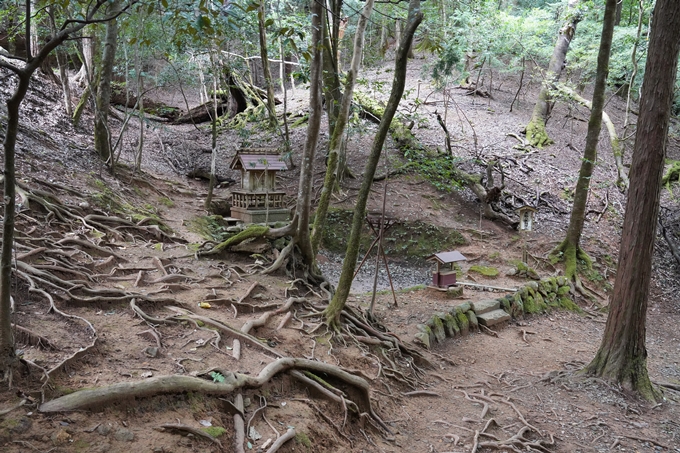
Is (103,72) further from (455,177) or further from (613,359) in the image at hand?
(613,359)

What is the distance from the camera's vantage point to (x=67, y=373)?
379 centimetres

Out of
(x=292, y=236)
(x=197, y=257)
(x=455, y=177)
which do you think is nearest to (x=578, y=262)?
(x=455, y=177)

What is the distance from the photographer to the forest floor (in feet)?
12.6

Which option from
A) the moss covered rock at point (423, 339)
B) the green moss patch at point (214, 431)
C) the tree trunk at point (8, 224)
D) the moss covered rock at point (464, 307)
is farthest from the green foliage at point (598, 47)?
the tree trunk at point (8, 224)

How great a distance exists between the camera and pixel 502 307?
10.8 meters

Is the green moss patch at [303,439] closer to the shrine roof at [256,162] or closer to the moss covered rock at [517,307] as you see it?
the moss covered rock at [517,307]

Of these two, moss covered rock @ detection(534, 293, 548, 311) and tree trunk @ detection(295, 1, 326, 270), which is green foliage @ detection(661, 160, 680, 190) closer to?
moss covered rock @ detection(534, 293, 548, 311)

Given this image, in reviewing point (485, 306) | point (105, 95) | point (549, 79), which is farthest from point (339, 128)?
point (549, 79)

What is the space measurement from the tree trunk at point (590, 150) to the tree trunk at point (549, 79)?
7.29 m

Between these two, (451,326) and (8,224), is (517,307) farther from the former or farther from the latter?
(8,224)

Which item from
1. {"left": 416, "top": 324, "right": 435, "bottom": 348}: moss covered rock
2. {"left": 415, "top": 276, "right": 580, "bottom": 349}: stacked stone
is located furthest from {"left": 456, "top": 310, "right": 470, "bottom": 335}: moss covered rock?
{"left": 416, "top": 324, "right": 435, "bottom": 348}: moss covered rock

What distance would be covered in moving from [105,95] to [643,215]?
12.3 metres

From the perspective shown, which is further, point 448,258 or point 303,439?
point 448,258

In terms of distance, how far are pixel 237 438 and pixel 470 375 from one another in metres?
5.15
